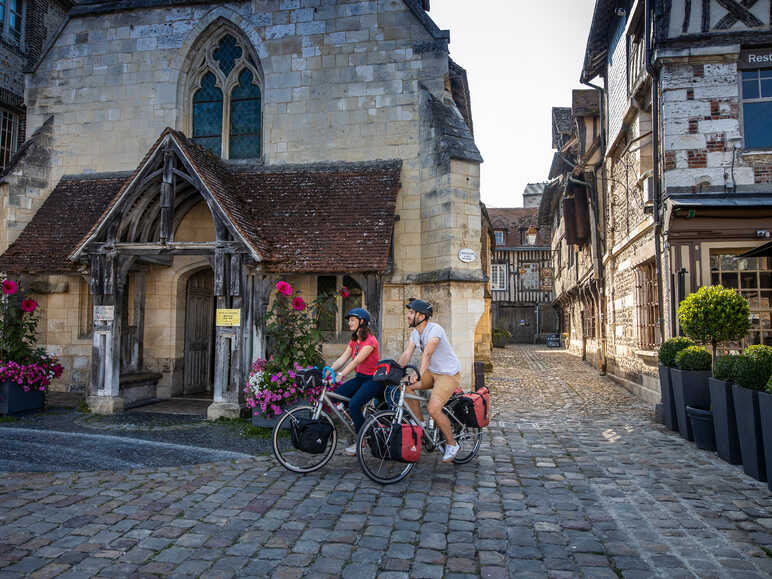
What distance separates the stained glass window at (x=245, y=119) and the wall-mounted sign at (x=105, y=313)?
13.9 feet

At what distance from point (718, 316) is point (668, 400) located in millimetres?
1551

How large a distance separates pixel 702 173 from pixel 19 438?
1080cm

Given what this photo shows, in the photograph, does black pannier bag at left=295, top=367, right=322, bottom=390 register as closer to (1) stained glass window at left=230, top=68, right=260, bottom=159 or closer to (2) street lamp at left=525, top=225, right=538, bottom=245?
(1) stained glass window at left=230, top=68, right=260, bottom=159

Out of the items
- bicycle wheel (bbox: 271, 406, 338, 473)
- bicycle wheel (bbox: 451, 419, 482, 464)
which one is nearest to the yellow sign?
bicycle wheel (bbox: 271, 406, 338, 473)

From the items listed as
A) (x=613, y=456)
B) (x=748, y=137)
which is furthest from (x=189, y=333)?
(x=748, y=137)

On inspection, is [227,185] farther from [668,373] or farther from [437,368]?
[668,373]

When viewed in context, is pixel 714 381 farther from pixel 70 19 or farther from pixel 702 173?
pixel 70 19

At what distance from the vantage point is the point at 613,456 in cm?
642

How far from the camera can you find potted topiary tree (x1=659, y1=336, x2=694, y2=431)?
25.7 feet

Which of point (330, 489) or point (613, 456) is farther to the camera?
point (613, 456)

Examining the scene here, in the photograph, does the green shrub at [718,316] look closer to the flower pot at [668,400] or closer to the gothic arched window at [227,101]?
the flower pot at [668,400]

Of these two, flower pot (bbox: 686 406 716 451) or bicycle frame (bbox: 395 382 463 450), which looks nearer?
bicycle frame (bbox: 395 382 463 450)

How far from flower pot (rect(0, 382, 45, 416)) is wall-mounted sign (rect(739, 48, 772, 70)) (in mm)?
12729

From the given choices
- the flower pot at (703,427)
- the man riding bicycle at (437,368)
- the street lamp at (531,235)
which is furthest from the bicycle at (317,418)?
the street lamp at (531,235)
